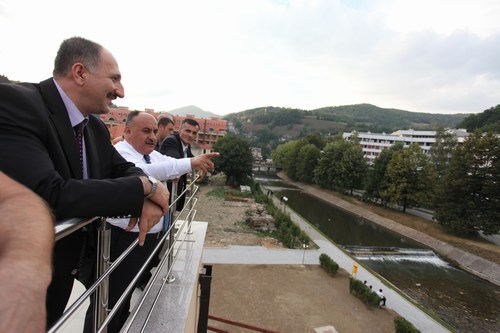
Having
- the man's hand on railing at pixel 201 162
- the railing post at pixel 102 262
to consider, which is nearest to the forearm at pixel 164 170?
the man's hand on railing at pixel 201 162

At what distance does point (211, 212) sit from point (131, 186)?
25.8 metres

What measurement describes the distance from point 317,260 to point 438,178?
22050mm

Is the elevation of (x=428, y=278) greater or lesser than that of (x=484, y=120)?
lesser

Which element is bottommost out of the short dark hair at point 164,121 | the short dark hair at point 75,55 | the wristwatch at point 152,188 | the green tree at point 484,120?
the wristwatch at point 152,188

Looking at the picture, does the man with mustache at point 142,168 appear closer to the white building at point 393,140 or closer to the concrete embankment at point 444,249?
the concrete embankment at point 444,249

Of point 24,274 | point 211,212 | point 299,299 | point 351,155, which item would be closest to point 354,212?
point 351,155

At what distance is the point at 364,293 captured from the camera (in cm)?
1291

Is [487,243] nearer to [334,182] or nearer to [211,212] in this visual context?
[334,182]

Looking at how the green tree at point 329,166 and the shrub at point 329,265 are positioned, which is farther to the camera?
the green tree at point 329,166

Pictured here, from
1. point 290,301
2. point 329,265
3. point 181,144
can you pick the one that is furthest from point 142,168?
point 329,265

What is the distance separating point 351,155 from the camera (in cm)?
3997

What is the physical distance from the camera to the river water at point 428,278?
47.8ft

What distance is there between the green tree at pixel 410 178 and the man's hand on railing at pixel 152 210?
33.2 metres

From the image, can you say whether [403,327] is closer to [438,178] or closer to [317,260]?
[317,260]
